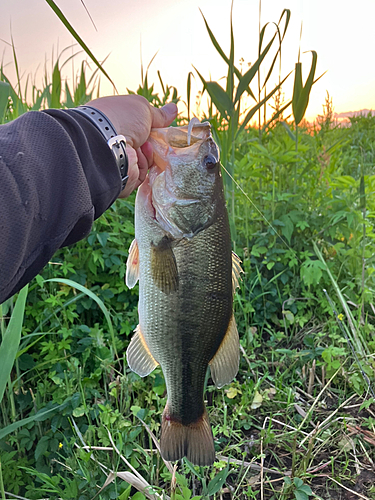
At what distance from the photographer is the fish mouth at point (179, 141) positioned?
1.56m

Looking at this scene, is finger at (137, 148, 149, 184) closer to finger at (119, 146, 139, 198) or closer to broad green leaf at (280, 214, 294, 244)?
finger at (119, 146, 139, 198)

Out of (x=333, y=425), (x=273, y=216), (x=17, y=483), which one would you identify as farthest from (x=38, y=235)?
(x=273, y=216)

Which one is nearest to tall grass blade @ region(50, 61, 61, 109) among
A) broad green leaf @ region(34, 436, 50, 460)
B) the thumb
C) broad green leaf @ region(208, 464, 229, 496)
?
Answer: the thumb

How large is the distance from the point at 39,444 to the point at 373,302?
2.47m

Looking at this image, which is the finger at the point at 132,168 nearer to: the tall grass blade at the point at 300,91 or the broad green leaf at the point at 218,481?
the broad green leaf at the point at 218,481

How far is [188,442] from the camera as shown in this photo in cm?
155

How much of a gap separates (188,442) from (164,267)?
700 millimetres

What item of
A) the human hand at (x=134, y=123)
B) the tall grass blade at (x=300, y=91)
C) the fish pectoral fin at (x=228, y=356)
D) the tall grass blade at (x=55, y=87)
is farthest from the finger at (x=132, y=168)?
the tall grass blade at (x=300, y=91)

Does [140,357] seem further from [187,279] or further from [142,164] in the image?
[142,164]

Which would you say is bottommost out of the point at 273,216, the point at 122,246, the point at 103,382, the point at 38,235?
the point at 103,382

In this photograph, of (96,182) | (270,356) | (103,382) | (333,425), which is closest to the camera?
(96,182)

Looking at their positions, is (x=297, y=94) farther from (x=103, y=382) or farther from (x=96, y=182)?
(x=103, y=382)

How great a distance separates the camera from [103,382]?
248cm

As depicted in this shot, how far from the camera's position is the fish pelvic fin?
1.53m
